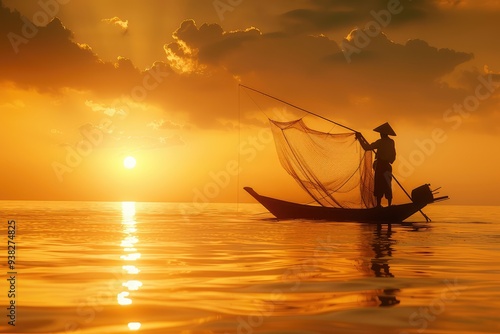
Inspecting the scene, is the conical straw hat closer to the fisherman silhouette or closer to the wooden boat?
the fisherman silhouette

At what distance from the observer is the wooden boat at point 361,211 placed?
32.1 m

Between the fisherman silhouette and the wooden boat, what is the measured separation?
3.28 ft

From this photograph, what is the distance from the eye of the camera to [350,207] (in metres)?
33.6

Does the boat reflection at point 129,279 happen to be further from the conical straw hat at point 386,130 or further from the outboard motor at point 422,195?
the outboard motor at point 422,195

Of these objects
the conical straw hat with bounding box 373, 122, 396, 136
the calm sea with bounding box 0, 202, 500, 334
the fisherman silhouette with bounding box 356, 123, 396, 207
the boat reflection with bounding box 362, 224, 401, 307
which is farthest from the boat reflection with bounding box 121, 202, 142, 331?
the conical straw hat with bounding box 373, 122, 396, 136

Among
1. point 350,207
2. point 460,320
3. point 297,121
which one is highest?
point 297,121

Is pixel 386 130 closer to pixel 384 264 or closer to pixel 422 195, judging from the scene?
pixel 422 195

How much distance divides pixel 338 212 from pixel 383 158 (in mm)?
4591

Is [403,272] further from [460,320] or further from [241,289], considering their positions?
[460,320]

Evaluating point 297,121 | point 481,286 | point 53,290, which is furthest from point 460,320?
point 297,121

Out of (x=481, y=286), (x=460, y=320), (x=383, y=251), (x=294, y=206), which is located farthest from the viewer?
(x=294, y=206)

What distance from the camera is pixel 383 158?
3075cm

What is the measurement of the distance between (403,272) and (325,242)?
814cm

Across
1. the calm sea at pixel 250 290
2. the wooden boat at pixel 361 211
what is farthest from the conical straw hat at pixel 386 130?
the calm sea at pixel 250 290
